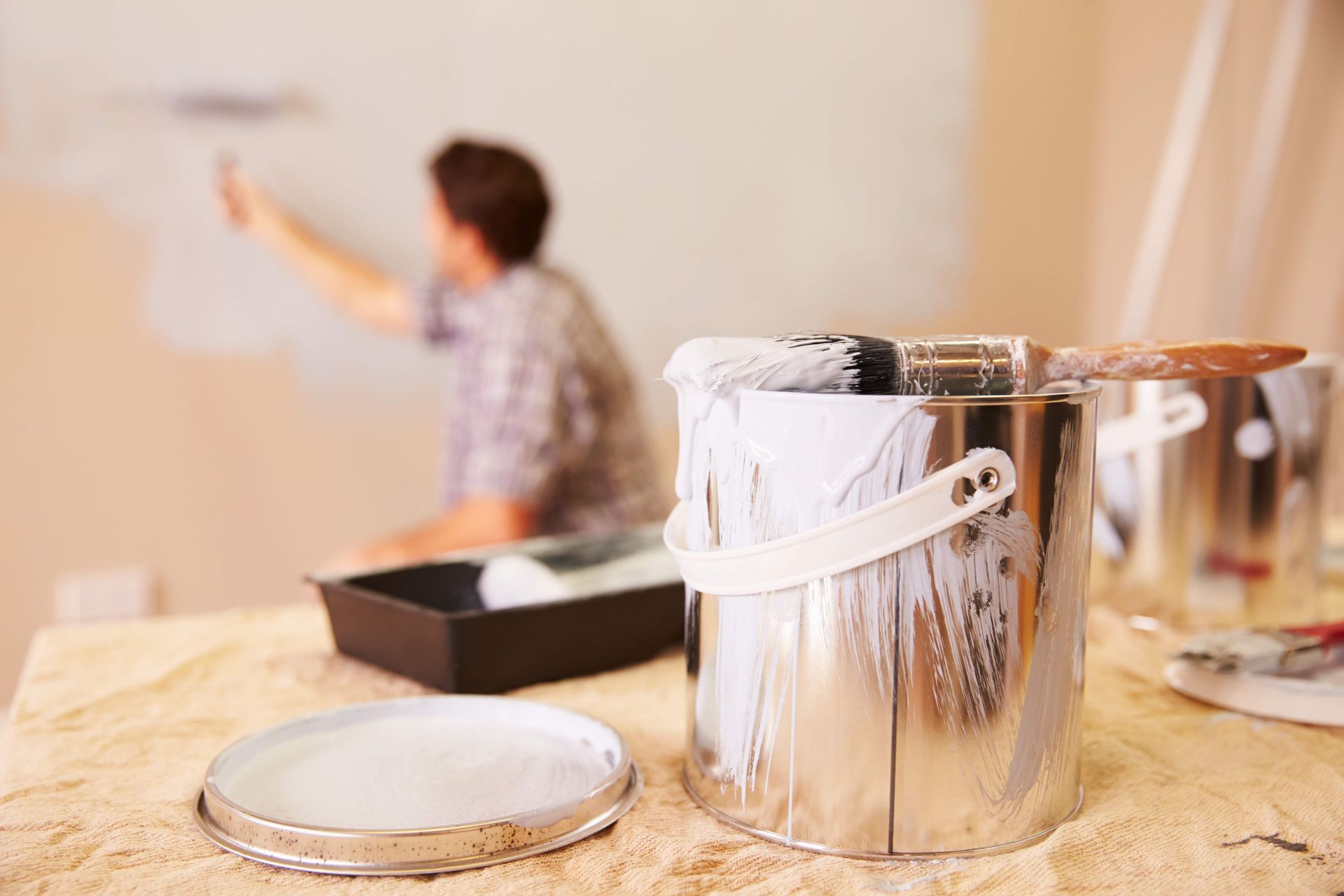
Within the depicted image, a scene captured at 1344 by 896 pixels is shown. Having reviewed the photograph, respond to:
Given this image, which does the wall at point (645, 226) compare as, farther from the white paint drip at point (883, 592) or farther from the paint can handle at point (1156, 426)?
the white paint drip at point (883, 592)

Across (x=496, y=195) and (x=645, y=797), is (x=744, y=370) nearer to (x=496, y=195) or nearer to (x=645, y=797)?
(x=645, y=797)

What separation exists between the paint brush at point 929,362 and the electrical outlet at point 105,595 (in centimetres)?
169

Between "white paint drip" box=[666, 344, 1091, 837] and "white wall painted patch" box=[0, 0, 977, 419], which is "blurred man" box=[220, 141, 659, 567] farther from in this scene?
"white paint drip" box=[666, 344, 1091, 837]

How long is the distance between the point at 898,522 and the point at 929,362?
0.07 m

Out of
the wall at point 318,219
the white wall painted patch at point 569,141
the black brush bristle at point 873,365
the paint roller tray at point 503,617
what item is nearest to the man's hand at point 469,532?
the wall at point 318,219

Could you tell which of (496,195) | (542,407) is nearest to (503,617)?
(542,407)

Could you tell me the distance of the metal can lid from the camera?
1.39 ft

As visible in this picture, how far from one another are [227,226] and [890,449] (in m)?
1.73

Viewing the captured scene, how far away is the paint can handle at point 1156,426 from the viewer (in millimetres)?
736

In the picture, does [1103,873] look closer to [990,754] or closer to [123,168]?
[990,754]

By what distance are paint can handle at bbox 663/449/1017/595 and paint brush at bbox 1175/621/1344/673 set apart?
0.31 m

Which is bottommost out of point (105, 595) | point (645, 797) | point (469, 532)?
point (105, 595)

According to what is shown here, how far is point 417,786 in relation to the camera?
485 mm

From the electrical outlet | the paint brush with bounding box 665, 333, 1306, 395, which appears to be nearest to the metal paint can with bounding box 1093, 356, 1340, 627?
the paint brush with bounding box 665, 333, 1306, 395
